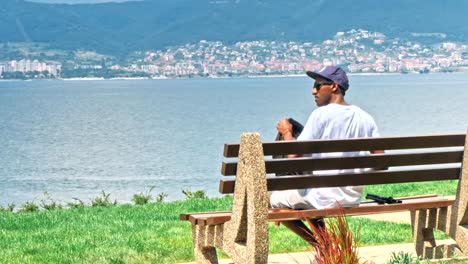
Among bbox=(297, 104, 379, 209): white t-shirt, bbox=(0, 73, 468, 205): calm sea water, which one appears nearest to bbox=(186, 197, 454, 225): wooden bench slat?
bbox=(297, 104, 379, 209): white t-shirt

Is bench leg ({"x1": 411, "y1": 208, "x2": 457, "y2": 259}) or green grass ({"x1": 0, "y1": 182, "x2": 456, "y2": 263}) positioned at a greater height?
bench leg ({"x1": 411, "y1": 208, "x2": 457, "y2": 259})

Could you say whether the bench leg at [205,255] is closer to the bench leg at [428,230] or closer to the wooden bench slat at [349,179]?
the wooden bench slat at [349,179]

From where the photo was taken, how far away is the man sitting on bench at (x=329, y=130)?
7.39 meters

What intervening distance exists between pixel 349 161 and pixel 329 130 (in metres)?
0.29

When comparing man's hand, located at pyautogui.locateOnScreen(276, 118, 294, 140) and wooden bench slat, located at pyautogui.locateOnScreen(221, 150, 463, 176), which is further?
man's hand, located at pyautogui.locateOnScreen(276, 118, 294, 140)

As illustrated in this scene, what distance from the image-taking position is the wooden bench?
677 cm

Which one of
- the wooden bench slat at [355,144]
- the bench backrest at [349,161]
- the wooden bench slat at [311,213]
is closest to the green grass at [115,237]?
the wooden bench slat at [311,213]

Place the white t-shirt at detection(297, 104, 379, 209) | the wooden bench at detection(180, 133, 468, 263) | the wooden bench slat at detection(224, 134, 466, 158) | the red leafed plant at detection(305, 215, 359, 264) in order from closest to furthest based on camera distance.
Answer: the red leafed plant at detection(305, 215, 359, 264) → the wooden bench at detection(180, 133, 468, 263) → the wooden bench slat at detection(224, 134, 466, 158) → the white t-shirt at detection(297, 104, 379, 209)

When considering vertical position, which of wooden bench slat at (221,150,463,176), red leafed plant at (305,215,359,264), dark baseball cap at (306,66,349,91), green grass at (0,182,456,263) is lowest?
green grass at (0,182,456,263)

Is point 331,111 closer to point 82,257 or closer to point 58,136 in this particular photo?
point 82,257

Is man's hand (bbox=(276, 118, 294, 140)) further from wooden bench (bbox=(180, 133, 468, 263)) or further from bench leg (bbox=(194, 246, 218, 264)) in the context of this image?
bench leg (bbox=(194, 246, 218, 264))

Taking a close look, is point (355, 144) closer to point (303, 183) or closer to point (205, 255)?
point (303, 183)

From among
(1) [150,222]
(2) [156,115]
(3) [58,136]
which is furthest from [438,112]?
(1) [150,222]

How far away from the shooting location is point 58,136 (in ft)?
249
